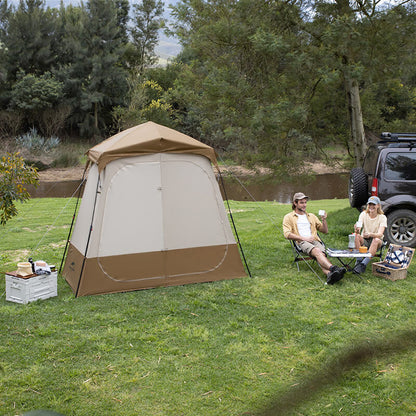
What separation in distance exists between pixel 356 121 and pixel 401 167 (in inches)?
123

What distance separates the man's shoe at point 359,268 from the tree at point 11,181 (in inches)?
167

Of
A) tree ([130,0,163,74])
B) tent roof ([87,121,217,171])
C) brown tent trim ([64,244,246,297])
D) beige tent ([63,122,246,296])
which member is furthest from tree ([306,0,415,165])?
tree ([130,0,163,74])

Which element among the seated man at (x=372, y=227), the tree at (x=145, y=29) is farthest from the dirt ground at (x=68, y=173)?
the seated man at (x=372, y=227)

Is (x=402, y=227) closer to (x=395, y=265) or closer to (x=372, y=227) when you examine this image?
(x=372, y=227)

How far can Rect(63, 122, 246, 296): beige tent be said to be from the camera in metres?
6.11

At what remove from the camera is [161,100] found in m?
30.9

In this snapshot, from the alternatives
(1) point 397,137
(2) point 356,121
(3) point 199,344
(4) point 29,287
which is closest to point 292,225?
(1) point 397,137

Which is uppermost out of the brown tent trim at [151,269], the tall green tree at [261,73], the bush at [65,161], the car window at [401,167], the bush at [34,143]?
the tall green tree at [261,73]

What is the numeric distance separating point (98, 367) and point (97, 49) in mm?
29389

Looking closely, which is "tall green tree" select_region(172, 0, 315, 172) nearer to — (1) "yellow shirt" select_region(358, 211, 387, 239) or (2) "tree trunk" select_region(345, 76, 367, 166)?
(2) "tree trunk" select_region(345, 76, 367, 166)

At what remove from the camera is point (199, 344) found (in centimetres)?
462

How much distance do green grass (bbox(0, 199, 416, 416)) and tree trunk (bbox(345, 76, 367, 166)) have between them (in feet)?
14.5

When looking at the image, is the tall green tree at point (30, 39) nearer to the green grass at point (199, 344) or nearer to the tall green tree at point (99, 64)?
the tall green tree at point (99, 64)

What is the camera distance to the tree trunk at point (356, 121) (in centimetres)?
1079
